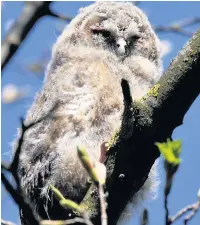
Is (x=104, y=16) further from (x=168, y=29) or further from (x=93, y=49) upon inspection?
(x=168, y=29)

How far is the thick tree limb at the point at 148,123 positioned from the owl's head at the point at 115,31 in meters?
1.44

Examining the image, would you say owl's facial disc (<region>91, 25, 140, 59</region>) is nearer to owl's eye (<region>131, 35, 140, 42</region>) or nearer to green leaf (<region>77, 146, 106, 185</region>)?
owl's eye (<region>131, 35, 140, 42</region>)

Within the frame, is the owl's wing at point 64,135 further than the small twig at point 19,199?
Yes

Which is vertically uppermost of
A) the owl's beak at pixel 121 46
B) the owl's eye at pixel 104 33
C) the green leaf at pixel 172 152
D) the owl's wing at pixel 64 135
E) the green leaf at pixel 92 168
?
the owl's eye at pixel 104 33

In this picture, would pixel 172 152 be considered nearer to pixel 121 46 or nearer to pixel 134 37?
pixel 121 46

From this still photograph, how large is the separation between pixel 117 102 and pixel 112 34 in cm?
74

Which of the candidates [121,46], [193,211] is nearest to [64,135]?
[121,46]

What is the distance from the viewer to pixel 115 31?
368cm

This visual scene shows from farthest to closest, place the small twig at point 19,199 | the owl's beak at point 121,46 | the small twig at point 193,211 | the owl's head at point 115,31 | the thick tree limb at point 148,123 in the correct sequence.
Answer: the owl's head at point 115,31, the owl's beak at point 121,46, the thick tree limb at point 148,123, the small twig at point 19,199, the small twig at point 193,211

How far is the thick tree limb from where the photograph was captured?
6.65 feet

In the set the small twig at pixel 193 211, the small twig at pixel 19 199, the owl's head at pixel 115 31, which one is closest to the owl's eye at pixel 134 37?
the owl's head at pixel 115 31

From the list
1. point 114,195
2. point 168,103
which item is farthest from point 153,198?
point 168,103

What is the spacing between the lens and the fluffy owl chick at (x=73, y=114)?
3047 millimetres

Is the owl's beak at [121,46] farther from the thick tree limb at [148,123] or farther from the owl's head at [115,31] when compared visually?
the thick tree limb at [148,123]
